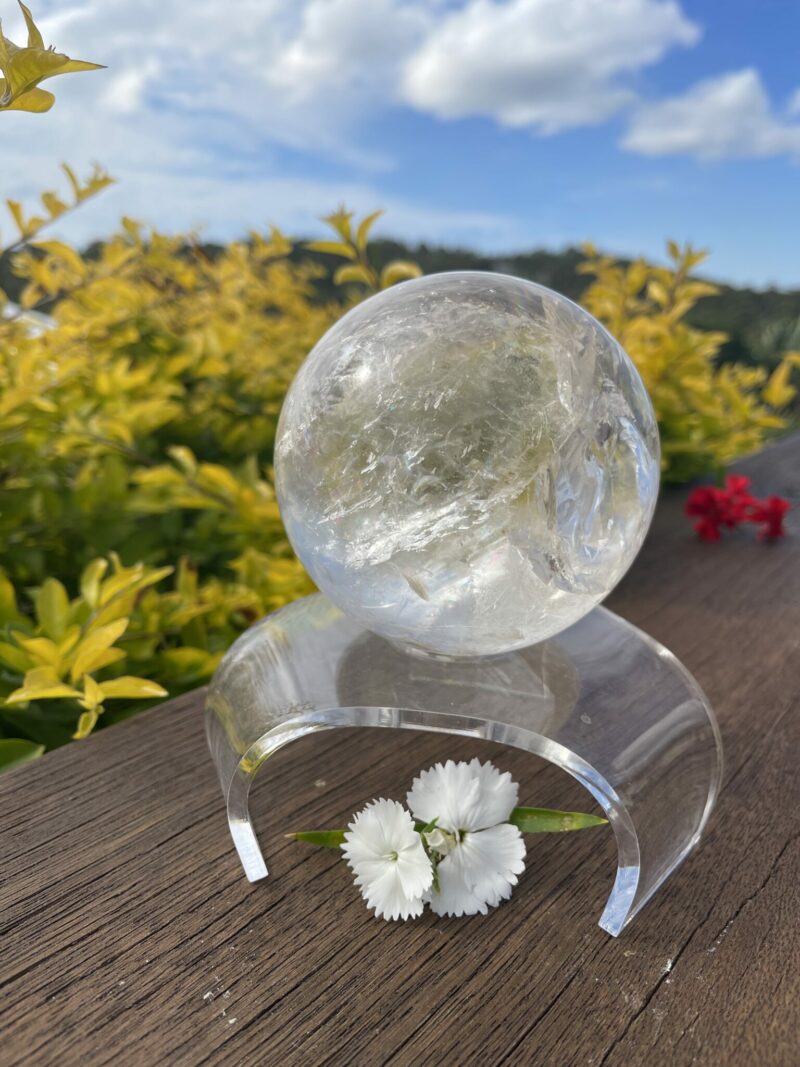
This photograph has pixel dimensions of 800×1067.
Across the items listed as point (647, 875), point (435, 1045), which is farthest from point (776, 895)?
point (435, 1045)

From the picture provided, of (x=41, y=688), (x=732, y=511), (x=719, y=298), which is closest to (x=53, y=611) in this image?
(x=41, y=688)

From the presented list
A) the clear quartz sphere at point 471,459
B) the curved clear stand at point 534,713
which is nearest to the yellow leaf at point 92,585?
the curved clear stand at point 534,713

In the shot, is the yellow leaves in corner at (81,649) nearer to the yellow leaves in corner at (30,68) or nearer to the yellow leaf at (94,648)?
the yellow leaf at (94,648)

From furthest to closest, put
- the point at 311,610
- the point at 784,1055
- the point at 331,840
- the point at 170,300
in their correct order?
the point at 170,300, the point at 311,610, the point at 331,840, the point at 784,1055

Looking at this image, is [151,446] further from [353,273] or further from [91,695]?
[91,695]

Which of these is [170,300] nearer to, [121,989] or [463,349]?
[463,349]

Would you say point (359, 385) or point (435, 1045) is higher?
point (359, 385)
